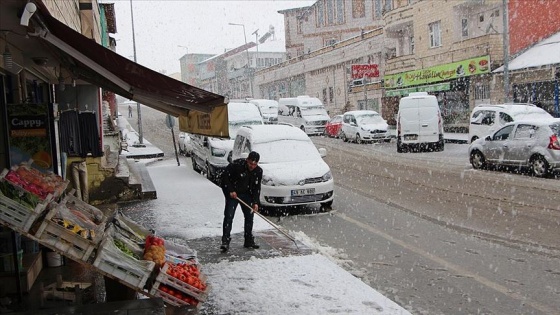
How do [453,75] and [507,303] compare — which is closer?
[507,303]

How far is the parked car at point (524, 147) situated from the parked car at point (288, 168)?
6281mm

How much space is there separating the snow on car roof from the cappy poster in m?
6.84

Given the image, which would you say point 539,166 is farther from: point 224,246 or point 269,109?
point 269,109

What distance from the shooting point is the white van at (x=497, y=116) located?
67.1ft

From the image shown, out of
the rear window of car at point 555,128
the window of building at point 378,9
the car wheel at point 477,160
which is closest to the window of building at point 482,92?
the car wheel at point 477,160

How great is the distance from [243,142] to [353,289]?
776cm

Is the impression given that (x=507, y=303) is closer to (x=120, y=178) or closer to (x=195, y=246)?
(x=195, y=246)

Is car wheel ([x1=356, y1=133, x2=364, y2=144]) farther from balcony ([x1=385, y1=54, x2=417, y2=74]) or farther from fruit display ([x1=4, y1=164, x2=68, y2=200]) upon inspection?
fruit display ([x1=4, y1=164, x2=68, y2=200])

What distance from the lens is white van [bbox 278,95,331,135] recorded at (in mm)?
37219

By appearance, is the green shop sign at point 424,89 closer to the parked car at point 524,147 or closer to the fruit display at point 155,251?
the parked car at point 524,147

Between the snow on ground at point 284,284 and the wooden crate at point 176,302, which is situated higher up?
the wooden crate at point 176,302

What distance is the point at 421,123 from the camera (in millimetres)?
23625

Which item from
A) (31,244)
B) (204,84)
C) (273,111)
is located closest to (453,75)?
(273,111)

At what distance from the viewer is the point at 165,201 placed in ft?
43.1
